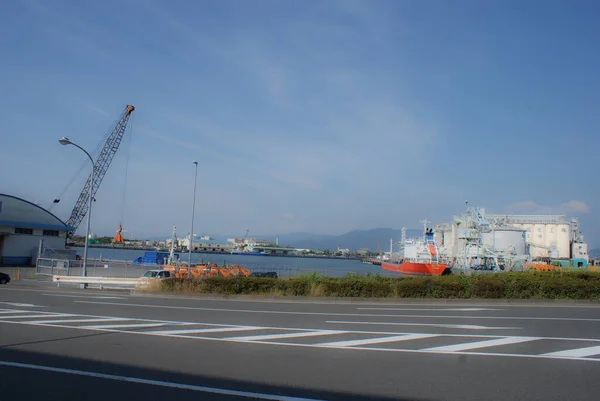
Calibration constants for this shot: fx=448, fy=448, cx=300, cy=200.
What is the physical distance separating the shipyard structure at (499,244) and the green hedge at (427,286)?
37245mm

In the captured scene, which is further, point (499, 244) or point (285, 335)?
point (499, 244)

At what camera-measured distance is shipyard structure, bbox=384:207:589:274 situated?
64.1 meters

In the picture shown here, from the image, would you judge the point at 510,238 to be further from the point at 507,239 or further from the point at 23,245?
the point at 23,245

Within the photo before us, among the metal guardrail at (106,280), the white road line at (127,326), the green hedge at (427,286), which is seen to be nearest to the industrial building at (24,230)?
the metal guardrail at (106,280)

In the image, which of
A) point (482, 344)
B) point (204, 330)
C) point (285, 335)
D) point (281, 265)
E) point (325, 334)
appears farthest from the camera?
point (281, 265)

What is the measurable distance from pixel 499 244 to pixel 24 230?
6393 centimetres

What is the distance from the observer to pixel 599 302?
18.3 m

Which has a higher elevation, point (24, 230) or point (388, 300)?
point (24, 230)

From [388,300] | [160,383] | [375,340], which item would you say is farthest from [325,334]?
[388,300]

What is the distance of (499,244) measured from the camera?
6950 centimetres

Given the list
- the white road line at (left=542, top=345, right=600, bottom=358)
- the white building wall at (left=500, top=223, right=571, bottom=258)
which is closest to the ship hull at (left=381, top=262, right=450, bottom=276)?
the white building wall at (left=500, top=223, right=571, bottom=258)

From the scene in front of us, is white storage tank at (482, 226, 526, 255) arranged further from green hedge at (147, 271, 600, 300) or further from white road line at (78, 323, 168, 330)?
white road line at (78, 323, 168, 330)

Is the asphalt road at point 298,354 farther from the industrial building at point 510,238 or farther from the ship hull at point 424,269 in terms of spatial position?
the industrial building at point 510,238

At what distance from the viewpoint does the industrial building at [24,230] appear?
44719 mm
